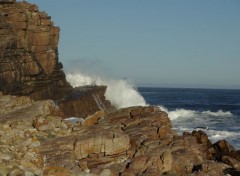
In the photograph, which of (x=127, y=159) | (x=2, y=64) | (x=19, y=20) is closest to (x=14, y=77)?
(x=2, y=64)

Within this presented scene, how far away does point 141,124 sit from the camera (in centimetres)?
2261

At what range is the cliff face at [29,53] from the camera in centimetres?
3753

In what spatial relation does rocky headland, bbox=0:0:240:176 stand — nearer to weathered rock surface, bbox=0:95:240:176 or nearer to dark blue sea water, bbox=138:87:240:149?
weathered rock surface, bbox=0:95:240:176

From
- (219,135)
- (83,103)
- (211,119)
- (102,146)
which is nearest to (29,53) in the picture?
(83,103)

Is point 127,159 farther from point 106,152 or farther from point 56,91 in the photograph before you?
point 56,91

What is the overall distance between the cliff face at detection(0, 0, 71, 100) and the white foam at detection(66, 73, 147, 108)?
24.0m

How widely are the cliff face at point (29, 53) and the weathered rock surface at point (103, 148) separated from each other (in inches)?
571

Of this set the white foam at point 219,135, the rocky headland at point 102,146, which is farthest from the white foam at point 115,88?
the rocky headland at point 102,146

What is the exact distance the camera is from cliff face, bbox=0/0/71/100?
37.5 meters

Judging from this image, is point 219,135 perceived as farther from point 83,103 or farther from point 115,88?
point 115,88

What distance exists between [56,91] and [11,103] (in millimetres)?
17218

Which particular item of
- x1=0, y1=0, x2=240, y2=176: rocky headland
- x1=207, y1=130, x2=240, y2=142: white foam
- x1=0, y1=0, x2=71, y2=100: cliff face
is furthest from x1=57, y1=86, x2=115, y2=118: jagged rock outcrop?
x1=207, y1=130, x2=240, y2=142: white foam

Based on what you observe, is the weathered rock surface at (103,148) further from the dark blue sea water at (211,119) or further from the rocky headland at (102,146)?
the dark blue sea water at (211,119)

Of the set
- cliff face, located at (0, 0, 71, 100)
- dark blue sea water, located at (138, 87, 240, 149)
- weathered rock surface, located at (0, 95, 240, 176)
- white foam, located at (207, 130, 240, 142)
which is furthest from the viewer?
dark blue sea water, located at (138, 87, 240, 149)
